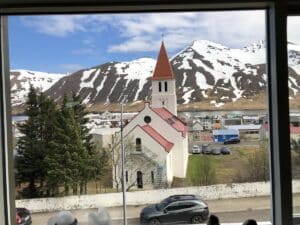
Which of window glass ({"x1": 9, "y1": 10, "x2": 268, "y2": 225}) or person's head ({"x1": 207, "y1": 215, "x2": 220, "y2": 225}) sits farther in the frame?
window glass ({"x1": 9, "y1": 10, "x2": 268, "y2": 225})

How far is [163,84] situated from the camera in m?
2.11

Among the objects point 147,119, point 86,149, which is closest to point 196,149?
point 147,119

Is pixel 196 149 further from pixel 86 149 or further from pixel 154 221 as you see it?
pixel 86 149

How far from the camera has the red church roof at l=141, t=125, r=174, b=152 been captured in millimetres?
2111

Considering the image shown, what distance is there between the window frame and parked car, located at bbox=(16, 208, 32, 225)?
3 centimetres

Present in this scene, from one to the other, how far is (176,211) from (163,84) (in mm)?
628

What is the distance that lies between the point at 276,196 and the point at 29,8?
1.47 metres

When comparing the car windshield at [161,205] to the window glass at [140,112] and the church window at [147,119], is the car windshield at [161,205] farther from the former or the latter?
the church window at [147,119]

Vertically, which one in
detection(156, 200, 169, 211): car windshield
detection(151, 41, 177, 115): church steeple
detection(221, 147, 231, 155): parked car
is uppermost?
detection(151, 41, 177, 115): church steeple

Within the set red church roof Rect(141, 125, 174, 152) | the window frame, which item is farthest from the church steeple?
the window frame

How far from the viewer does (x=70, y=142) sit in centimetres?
207

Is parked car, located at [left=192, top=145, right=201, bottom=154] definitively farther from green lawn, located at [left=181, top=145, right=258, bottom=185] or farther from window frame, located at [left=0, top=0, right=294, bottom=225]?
window frame, located at [left=0, top=0, right=294, bottom=225]

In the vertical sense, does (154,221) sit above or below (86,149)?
below

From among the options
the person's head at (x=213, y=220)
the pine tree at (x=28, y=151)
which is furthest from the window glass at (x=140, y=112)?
the person's head at (x=213, y=220)
